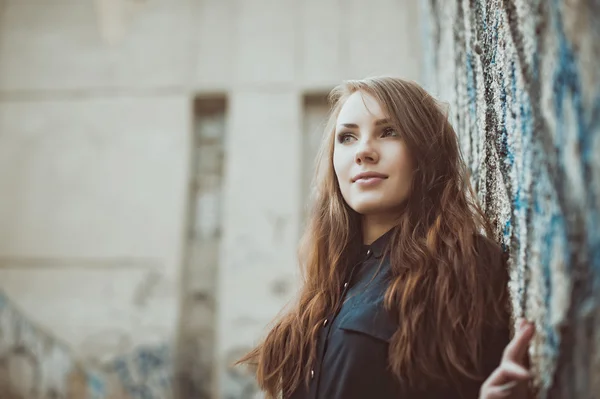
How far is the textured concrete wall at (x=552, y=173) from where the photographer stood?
40.6 inches

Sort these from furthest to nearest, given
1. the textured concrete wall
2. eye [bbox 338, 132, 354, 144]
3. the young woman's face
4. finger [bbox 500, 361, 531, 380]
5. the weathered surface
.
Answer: the weathered surface, eye [bbox 338, 132, 354, 144], the young woman's face, finger [bbox 500, 361, 531, 380], the textured concrete wall

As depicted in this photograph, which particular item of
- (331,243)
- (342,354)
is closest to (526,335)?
(342,354)

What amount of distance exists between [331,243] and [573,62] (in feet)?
2.97

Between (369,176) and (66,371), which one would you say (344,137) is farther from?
(66,371)

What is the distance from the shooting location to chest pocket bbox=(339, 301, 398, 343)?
1.37m

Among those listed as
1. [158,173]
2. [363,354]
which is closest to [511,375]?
[363,354]

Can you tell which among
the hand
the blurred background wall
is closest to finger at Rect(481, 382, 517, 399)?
the hand

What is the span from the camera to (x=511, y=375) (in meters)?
1.16

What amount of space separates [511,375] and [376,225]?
63cm

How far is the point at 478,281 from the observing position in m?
1.34

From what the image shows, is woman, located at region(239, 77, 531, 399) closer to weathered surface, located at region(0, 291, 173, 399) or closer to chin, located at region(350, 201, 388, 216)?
chin, located at region(350, 201, 388, 216)

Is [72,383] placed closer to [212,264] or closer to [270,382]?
[212,264]

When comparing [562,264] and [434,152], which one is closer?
[562,264]

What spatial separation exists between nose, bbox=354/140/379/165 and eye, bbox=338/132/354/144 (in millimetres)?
111
